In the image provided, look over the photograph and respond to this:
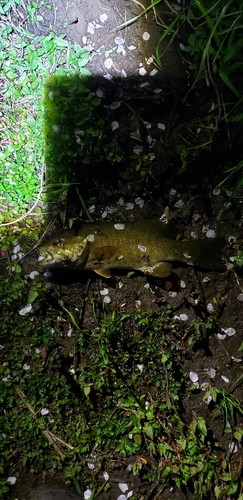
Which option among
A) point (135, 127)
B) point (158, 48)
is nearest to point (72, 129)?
point (135, 127)

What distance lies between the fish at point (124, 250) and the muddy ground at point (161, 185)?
0.14 m

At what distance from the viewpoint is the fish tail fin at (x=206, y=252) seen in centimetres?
281

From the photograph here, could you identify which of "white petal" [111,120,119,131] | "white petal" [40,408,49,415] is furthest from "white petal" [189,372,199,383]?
"white petal" [111,120,119,131]

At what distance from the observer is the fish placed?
2.73m

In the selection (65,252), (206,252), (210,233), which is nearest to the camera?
(65,252)

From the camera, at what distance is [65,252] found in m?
2.71

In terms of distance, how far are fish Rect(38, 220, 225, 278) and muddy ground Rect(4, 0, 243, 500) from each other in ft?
0.45

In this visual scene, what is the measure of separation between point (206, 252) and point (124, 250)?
56 cm

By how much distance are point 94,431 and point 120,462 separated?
0.94 feet

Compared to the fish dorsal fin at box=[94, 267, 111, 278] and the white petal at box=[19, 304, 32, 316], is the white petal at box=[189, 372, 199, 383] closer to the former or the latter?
the fish dorsal fin at box=[94, 267, 111, 278]

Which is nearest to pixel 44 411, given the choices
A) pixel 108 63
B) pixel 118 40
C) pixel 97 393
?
pixel 97 393

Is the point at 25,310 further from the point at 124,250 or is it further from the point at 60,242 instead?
the point at 124,250

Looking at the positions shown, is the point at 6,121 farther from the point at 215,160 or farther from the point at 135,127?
the point at 215,160

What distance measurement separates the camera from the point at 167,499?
9.34 ft
